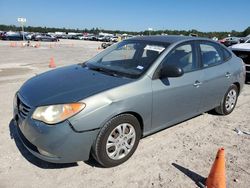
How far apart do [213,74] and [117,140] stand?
7.78 ft

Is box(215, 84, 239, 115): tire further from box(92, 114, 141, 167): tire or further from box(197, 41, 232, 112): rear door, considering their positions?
box(92, 114, 141, 167): tire

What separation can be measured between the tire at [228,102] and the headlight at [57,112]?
11.3ft

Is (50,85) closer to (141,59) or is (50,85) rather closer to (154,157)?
(141,59)

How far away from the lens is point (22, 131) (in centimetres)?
351

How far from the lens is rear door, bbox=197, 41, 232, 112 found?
485 cm

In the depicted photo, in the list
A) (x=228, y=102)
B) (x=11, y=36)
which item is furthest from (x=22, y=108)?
(x=11, y=36)

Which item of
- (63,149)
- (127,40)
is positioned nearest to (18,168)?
(63,149)

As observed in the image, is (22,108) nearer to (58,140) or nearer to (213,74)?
(58,140)

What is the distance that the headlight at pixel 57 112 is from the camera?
3.18m

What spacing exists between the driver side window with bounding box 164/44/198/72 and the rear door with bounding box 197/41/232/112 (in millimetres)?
259

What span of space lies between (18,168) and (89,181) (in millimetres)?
998

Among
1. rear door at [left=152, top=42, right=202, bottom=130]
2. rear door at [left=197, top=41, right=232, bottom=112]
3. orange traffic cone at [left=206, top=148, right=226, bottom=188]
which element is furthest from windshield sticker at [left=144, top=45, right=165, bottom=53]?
orange traffic cone at [left=206, top=148, right=226, bottom=188]

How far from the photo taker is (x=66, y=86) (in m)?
3.69

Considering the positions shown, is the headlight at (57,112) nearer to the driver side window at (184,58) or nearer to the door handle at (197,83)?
the driver side window at (184,58)
